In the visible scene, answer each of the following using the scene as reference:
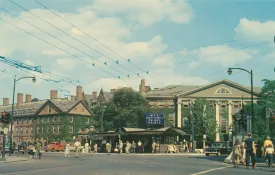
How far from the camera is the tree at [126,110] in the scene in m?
78.8

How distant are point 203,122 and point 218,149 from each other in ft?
102

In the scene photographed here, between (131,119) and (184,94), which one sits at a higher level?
(184,94)

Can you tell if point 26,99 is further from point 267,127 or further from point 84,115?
point 267,127

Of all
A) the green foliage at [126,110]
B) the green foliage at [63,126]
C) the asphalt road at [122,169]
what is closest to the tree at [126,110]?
the green foliage at [126,110]

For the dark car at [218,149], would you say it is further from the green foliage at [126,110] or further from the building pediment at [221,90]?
the building pediment at [221,90]

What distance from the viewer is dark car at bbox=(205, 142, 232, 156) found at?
46441 millimetres

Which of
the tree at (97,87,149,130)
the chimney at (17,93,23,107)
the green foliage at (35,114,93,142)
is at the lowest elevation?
the green foliage at (35,114,93,142)

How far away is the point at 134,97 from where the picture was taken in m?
80.8

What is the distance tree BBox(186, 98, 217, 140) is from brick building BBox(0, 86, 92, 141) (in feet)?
84.4

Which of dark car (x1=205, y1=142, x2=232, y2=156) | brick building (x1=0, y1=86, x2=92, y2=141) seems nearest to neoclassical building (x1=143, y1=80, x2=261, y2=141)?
brick building (x1=0, y1=86, x2=92, y2=141)

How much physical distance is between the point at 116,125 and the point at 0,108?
58.0m

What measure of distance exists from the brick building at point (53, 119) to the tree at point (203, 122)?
25728 mm

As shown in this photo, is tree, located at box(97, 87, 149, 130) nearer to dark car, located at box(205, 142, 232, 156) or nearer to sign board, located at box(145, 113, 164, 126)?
sign board, located at box(145, 113, 164, 126)

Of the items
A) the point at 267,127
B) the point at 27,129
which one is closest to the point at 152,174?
the point at 267,127
